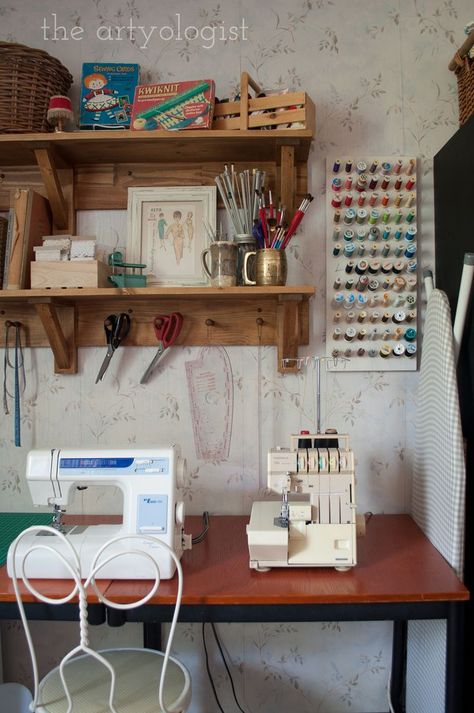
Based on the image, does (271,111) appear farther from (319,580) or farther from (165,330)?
(319,580)

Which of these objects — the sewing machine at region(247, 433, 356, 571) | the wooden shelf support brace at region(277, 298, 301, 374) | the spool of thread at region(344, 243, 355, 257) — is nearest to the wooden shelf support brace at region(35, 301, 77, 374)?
the wooden shelf support brace at region(277, 298, 301, 374)

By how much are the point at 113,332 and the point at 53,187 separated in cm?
45

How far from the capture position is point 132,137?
157cm

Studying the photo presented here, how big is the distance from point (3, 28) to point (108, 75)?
0.41m

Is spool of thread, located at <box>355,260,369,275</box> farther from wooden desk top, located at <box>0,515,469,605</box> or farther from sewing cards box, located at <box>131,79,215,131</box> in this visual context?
wooden desk top, located at <box>0,515,469,605</box>

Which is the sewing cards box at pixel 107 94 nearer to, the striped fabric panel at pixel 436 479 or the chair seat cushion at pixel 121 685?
the striped fabric panel at pixel 436 479

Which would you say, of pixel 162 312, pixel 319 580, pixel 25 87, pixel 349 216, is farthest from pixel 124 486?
pixel 25 87

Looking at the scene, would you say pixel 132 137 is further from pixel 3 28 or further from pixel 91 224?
pixel 3 28

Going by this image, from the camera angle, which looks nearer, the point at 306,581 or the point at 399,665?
the point at 306,581

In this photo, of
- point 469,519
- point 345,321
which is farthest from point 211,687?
point 345,321

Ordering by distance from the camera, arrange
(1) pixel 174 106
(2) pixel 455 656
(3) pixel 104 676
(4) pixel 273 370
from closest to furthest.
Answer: (2) pixel 455 656, (3) pixel 104 676, (1) pixel 174 106, (4) pixel 273 370

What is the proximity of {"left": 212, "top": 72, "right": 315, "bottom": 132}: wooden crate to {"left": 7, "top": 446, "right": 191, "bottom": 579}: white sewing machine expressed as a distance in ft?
2.95

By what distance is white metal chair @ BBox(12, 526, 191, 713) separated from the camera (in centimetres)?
117

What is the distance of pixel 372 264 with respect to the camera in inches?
69.8
